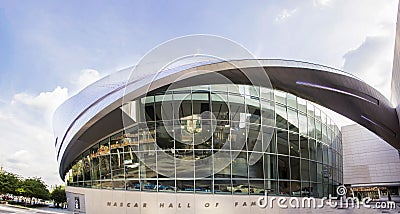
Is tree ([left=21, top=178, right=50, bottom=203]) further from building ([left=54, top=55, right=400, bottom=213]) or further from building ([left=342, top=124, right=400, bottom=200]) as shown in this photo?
building ([left=342, top=124, right=400, bottom=200])

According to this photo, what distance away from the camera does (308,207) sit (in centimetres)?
2102

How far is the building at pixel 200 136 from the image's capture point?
1789 centimetres

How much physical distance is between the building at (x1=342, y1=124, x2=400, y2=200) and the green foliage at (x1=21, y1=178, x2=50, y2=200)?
37.0 meters

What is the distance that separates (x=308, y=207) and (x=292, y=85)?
7.32 meters

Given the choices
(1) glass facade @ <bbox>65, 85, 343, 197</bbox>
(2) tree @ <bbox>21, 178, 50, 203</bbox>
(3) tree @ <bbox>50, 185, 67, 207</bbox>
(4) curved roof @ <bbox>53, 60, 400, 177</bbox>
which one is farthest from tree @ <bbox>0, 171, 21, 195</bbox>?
(1) glass facade @ <bbox>65, 85, 343, 197</bbox>

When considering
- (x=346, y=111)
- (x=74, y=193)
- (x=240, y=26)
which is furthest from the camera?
(x=346, y=111)

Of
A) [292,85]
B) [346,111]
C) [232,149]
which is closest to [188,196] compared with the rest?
[232,149]

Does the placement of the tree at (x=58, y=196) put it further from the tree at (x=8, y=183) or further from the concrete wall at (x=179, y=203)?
A: the concrete wall at (x=179, y=203)

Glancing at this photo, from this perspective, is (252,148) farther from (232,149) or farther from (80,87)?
(80,87)

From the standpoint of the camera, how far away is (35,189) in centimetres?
3212

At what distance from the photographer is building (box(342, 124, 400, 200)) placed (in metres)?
44.4

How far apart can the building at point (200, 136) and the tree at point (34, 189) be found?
10.7m

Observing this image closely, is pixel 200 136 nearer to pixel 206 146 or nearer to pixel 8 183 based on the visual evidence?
pixel 206 146

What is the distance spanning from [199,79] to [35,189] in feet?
72.7
